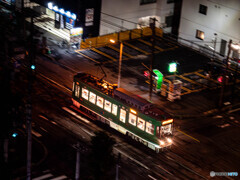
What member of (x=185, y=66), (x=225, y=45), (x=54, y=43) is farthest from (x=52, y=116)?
(x=225, y=45)

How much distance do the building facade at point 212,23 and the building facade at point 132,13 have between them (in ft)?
9.36

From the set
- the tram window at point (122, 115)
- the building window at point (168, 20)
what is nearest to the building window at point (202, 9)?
the building window at point (168, 20)

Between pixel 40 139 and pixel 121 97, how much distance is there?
7214mm

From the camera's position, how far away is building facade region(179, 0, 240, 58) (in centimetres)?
5453

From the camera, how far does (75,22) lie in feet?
176

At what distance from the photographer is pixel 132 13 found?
59.1 m

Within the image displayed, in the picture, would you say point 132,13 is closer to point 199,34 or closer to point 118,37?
point 118,37

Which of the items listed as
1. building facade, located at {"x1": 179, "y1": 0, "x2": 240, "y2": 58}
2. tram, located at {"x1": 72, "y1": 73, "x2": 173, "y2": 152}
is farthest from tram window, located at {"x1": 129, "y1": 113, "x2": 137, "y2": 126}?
building facade, located at {"x1": 179, "y1": 0, "x2": 240, "y2": 58}

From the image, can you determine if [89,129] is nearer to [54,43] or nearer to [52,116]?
[52,116]

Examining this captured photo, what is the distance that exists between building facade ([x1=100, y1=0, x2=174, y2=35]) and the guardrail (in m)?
0.95

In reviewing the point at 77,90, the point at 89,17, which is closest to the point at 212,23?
the point at 89,17

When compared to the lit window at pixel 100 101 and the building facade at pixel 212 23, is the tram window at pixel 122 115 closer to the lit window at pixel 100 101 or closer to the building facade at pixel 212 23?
the lit window at pixel 100 101

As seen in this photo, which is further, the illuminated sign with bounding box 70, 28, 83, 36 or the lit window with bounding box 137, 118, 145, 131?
the illuminated sign with bounding box 70, 28, 83, 36

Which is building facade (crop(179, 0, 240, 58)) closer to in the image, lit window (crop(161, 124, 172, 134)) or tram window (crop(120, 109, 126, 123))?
tram window (crop(120, 109, 126, 123))
